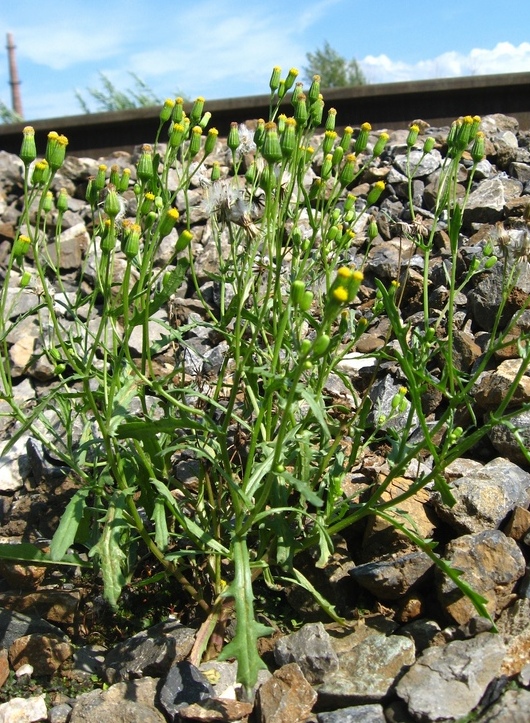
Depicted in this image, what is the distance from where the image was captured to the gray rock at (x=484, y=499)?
2707mm

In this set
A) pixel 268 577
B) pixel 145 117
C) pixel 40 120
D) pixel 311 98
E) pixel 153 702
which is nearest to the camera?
pixel 153 702

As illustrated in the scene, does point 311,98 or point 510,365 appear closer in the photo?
point 311,98

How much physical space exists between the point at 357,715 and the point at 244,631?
Answer: 412mm

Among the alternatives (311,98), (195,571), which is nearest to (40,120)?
(311,98)

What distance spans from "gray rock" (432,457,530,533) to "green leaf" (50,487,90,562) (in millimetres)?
1229

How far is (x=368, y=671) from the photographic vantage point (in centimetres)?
235

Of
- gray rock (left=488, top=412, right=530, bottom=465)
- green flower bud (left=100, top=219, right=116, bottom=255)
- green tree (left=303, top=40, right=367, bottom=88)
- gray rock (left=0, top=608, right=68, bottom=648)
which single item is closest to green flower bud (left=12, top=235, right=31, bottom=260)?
→ green flower bud (left=100, top=219, right=116, bottom=255)

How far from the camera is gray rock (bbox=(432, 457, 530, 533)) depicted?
271cm

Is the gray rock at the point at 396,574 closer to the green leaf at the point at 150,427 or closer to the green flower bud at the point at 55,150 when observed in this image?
the green leaf at the point at 150,427

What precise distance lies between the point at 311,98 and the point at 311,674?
1.86 m

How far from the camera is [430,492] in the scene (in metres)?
2.90

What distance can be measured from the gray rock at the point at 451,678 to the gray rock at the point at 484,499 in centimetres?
47

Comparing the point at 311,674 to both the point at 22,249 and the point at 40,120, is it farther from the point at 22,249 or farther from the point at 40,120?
the point at 40,120

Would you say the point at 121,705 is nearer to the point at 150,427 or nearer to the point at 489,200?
the point at 150,427
